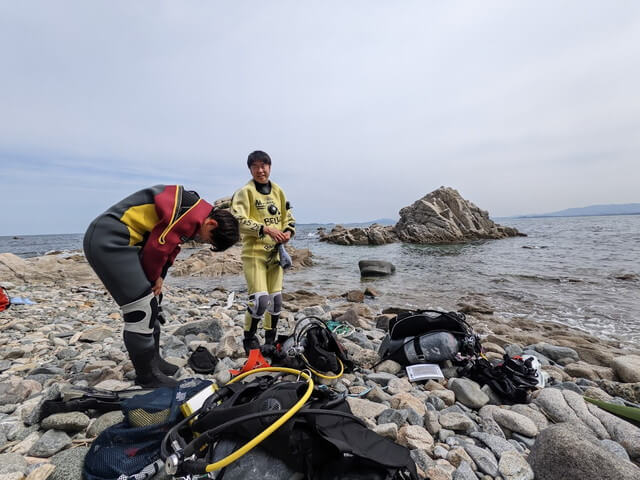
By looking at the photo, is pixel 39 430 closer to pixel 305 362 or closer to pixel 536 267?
pixel 305 362

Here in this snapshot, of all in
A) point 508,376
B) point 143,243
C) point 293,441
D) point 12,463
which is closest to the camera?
point 293,441

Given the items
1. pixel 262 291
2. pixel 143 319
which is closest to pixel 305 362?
pixel 262 291

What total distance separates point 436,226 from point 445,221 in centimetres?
134

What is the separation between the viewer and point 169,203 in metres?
2.56

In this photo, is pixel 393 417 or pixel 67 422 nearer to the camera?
pixel 67 422

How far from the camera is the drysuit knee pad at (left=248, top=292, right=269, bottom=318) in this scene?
3732mm

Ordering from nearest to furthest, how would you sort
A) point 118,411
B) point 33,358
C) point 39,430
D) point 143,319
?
point 39,430, point 118,411, point 143,319, point 33,358

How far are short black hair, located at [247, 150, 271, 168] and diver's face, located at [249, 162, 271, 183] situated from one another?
0.13 feet

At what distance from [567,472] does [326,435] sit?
1.49 m

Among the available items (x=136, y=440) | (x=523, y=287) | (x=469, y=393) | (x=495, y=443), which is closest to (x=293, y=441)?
(x=136, y=440)

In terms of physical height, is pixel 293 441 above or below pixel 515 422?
above

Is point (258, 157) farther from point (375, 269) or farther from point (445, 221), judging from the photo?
point (445, 221)

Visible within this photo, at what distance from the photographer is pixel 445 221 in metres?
38.8

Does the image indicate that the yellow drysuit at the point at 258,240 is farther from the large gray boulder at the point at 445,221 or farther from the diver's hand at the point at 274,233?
the large gray boulder at the point at 445,221
